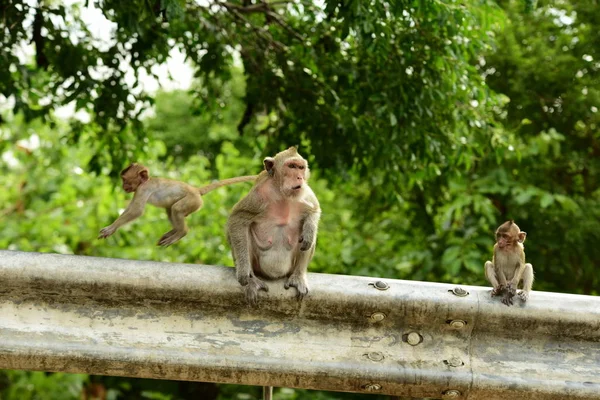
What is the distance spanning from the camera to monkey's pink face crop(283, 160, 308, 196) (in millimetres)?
4293

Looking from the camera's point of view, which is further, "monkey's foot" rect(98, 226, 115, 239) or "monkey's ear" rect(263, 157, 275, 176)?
"monkey's foot" rect(98, 226, 115, 239)

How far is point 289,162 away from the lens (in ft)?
14.2

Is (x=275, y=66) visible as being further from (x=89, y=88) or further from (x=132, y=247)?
(x=132, y=247)

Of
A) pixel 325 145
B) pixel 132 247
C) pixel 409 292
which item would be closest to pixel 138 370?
pixel 409 292

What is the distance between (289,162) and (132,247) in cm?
738

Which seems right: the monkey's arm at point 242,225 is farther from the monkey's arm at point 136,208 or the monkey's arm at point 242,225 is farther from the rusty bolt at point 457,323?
the monkey's arm at point 136,208

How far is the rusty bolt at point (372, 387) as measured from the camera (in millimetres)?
3254

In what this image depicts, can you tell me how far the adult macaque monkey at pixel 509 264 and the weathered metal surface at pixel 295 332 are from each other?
15.2 inches

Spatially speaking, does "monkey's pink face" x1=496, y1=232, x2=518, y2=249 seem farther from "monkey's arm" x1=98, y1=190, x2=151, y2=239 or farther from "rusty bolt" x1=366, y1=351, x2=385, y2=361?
"monkey's arm" x1=98, y1=190, x2=151, y2=239

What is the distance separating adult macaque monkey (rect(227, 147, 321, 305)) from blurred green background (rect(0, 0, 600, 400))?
4.64 ft

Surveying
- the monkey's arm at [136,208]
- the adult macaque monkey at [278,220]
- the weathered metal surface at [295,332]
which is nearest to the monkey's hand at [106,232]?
the monkey's arm at [136,208]

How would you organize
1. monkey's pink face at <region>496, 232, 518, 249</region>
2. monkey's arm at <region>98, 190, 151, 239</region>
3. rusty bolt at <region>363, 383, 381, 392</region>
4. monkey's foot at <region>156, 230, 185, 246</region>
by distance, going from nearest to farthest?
1. rusty bolt at <region>363, 383, 381, 392</region>
2. monkey's pink face at <region>496, 232, 518, 249</region>
3. monkey's foot at <region>156, 230, 185, 246</region>
4. monkey's arm at <region>98, 190, 151, 239</region>

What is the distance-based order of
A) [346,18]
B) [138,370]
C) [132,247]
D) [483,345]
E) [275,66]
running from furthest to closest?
[132,247], [275,66], [346,18], [483,345], [138,370]

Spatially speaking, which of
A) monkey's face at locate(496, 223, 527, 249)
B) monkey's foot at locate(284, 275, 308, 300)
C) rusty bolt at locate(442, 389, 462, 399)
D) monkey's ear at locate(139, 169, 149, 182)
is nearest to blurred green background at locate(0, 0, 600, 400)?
monkey's ear at locate(139, 169, 149, 182)
